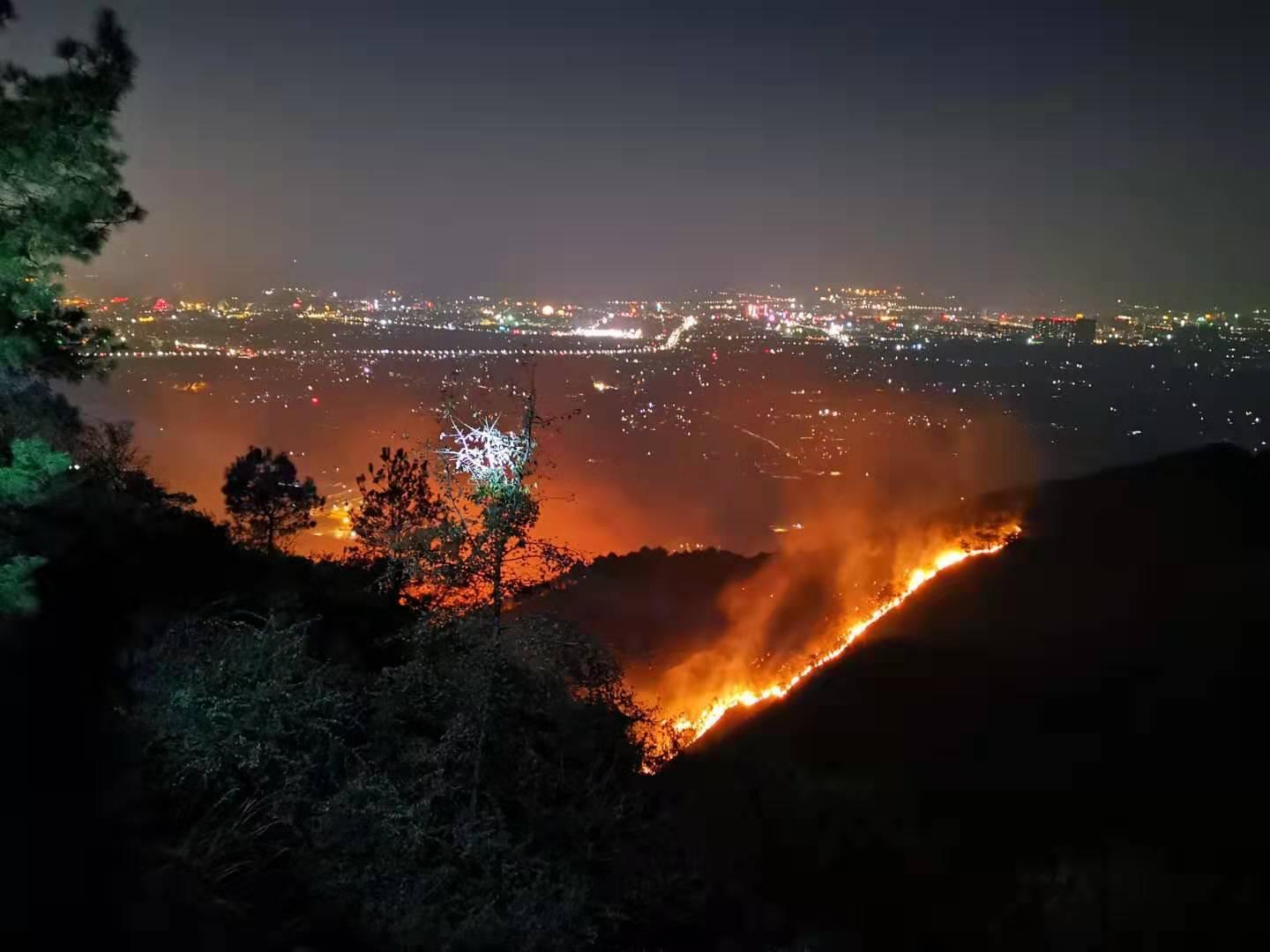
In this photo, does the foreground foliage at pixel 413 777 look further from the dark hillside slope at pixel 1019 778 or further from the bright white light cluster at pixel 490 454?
the dark hillside slope at pixel 1019 778

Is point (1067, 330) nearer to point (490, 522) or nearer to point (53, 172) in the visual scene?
point (490, 522)

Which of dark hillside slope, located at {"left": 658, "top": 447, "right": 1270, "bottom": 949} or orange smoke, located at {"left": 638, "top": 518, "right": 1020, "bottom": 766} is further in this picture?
orange smoke, located at {"left": 638, "top": 518, "right": 1020, "bottom": 766}

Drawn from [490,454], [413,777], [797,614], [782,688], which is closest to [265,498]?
[782,688]

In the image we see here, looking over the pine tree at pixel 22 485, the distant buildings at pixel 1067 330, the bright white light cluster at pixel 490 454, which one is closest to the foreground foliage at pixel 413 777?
the bright white light cluster at pixel 490 454

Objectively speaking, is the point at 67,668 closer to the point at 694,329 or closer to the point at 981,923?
the point at 981,923

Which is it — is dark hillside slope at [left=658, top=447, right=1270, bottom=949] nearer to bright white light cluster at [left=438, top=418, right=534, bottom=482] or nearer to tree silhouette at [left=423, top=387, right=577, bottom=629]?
tree silhouette at [left=423, top=387, right=577, bottom=629]

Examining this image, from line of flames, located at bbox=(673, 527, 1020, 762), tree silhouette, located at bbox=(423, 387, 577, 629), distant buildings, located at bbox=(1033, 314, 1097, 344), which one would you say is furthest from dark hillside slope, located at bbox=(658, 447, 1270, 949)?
distant buildings, located at bbox=(1033, 314, 1097, 344)
